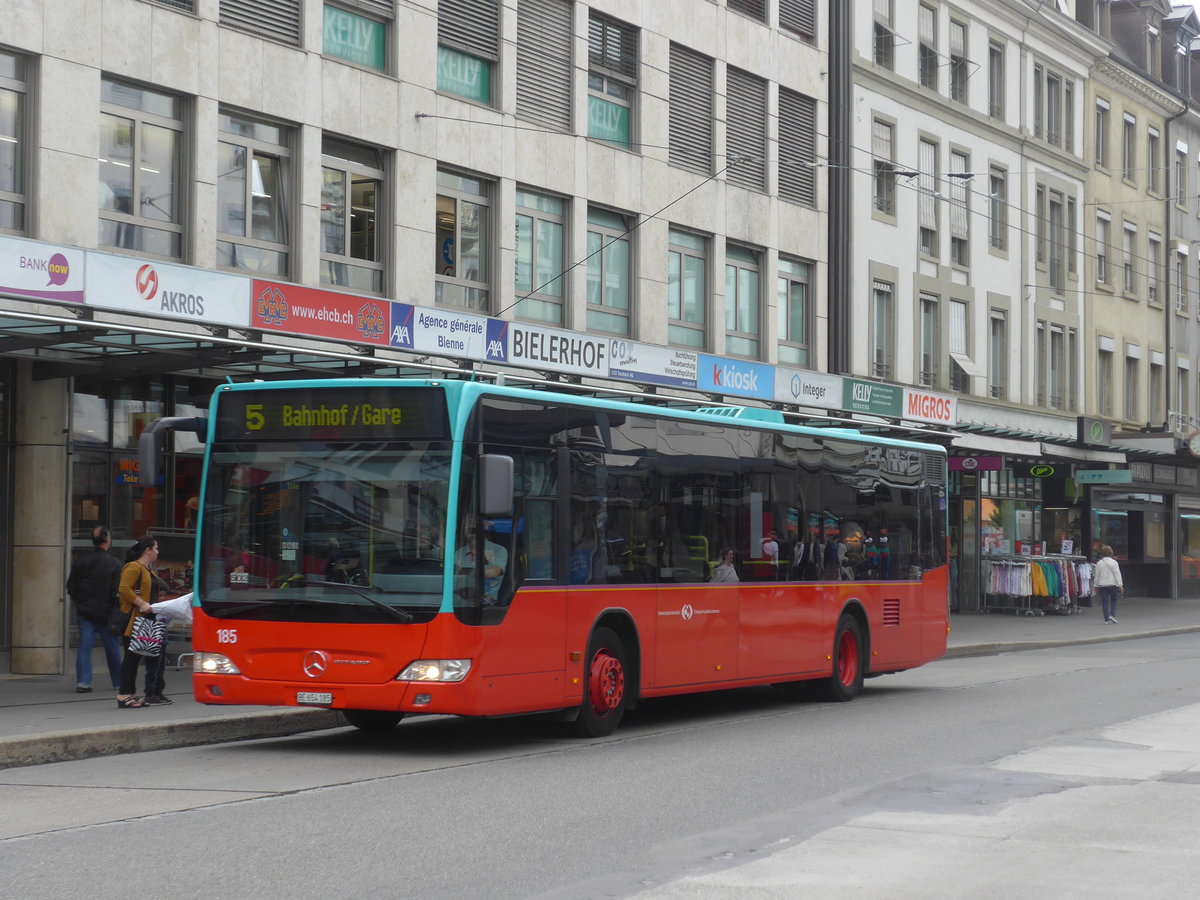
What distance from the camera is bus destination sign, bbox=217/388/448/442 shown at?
1260cm

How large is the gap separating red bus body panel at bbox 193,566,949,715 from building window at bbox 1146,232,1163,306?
34557mm

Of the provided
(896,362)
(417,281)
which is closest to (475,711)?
(417,281)

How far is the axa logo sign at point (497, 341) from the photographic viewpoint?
22328 millimetres

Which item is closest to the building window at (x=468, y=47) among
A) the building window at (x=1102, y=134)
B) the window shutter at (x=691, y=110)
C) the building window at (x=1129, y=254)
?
the window shutter at (x=691, y=110)

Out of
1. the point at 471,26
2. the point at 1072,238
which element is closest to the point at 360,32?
the point at 471,26

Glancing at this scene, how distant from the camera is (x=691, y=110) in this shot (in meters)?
29.0

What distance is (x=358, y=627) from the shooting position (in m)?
12.5

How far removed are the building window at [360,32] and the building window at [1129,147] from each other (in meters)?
29.8

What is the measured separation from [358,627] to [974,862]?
543 centimetres

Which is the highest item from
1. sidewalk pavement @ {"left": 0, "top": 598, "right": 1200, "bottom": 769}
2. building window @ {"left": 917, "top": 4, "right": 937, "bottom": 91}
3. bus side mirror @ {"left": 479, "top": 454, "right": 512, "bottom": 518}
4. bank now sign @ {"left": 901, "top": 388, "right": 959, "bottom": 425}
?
building window @ {"left": 917, "top": 4, "right": 937, "bottom": 91}

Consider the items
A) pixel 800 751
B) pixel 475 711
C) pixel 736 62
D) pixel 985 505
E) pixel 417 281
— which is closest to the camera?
pixel 475 711

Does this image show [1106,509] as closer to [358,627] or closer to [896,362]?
[896,362]

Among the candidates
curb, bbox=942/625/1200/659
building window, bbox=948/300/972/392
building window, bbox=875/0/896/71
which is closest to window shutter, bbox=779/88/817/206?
building window, bbox=875/0/896/71

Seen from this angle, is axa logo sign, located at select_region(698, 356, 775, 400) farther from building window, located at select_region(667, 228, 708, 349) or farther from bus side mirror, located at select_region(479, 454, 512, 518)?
bus side mirror, located at select_region(479, 454, 512, 518)
